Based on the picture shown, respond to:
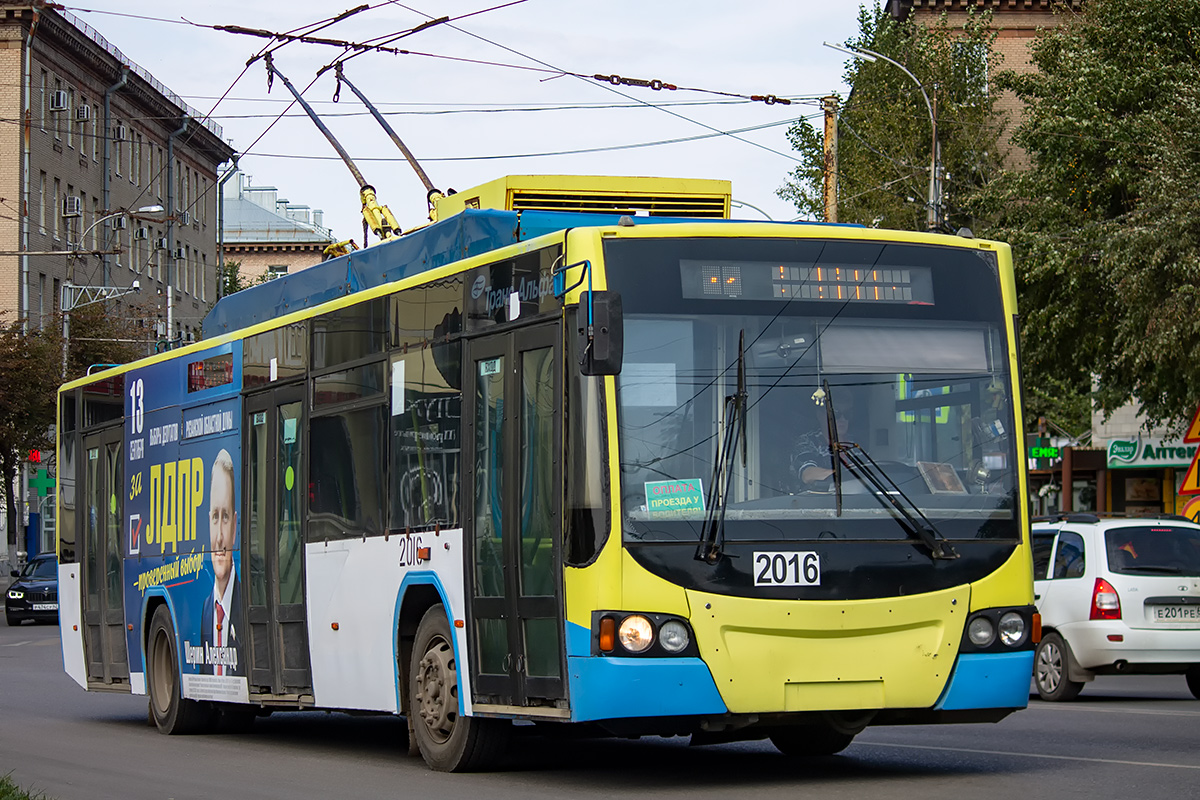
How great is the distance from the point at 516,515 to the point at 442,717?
1514 millimetres

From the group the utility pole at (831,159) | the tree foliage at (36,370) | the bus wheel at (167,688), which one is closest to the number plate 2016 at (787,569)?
the bus wheel at (167,688)

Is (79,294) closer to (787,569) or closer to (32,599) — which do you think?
(32,599)

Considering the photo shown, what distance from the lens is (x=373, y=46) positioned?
17.9 meters

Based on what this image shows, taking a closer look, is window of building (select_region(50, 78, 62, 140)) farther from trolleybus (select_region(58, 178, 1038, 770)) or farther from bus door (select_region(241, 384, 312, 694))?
trolleybus (select_region(58, 178, 1038, 770))

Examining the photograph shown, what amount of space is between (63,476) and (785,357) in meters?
10.2

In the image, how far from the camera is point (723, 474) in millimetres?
9523

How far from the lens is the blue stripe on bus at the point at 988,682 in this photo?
9.77 meters

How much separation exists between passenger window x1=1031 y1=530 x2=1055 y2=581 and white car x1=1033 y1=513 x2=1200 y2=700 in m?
0.14

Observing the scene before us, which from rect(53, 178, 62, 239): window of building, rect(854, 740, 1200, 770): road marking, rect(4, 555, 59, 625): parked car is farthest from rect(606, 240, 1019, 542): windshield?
rect(53, 178, 62, 239): window of building

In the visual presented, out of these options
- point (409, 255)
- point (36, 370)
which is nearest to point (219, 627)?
point (409, 255)

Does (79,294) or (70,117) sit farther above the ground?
(70,117)

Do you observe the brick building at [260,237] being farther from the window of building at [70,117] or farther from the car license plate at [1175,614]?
the car license plate at [1175,614]

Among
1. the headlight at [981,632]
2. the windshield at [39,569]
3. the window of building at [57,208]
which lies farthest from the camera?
the window of building at [57,208]

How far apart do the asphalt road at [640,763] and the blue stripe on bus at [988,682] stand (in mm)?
399
